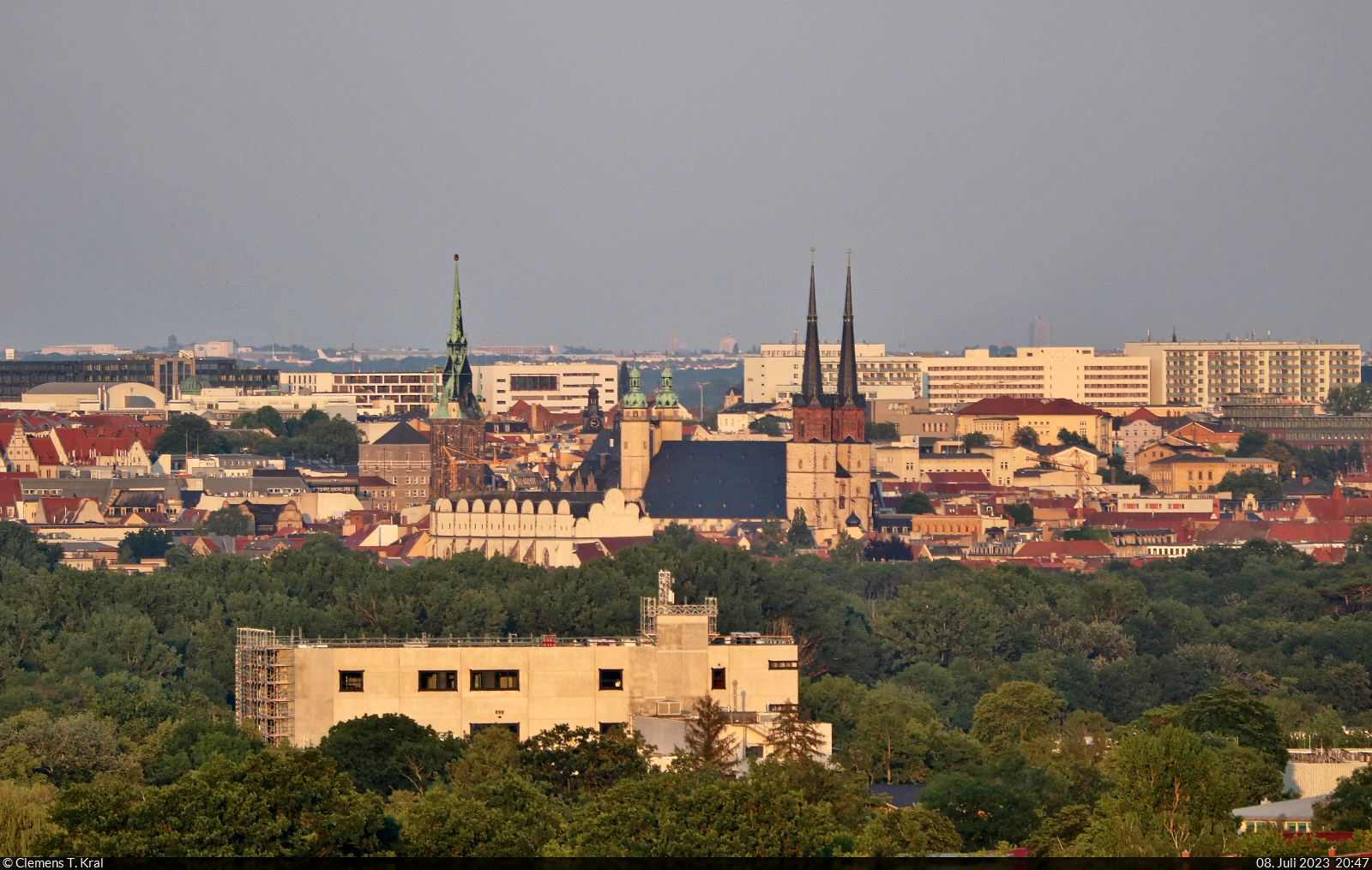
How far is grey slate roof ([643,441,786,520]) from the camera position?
170750mm

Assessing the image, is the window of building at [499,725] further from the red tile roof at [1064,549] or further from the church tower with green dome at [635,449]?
the church tower with green dome at [635,449]

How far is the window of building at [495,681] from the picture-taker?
6994 cm

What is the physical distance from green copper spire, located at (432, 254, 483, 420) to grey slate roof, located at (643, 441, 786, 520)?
555 inches

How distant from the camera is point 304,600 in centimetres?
9994

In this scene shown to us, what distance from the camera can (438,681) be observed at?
229 feet

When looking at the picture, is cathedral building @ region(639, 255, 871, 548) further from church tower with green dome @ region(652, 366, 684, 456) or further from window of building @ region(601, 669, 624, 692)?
window of building @ region(601, 669, 624, 692)

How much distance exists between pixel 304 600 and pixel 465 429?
7889 cm

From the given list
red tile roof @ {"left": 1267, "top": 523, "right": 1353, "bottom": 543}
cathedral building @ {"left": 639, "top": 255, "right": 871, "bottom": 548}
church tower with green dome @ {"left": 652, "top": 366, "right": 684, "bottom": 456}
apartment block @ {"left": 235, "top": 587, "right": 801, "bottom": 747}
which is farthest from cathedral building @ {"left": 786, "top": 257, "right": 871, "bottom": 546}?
apartment block @ {"left": 235, "top": 587, "right": 801, "bottom": 747}

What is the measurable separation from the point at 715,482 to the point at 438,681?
103 meters

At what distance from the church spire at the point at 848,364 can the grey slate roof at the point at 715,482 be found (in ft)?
17.6

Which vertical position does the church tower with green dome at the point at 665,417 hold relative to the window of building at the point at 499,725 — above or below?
above

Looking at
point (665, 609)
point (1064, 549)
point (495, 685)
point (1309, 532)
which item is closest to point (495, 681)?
point (495, 685)

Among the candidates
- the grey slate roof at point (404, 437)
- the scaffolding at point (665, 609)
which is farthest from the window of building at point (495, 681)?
the grey slate roof at point (404, 437)

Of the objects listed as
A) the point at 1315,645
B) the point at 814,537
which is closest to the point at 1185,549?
the point at 814,537
